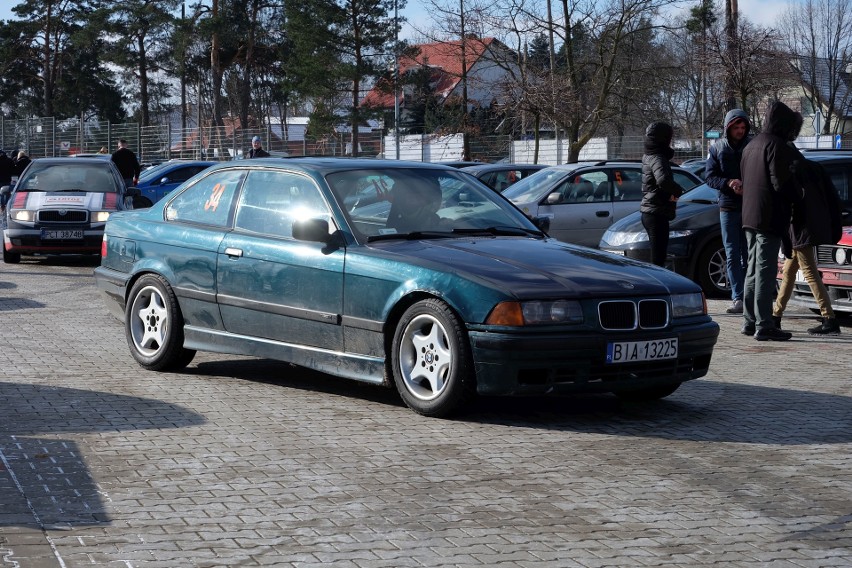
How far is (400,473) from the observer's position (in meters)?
5.69

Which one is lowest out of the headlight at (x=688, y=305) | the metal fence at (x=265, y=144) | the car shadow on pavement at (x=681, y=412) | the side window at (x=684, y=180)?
the car shadow on pavement at (x=681, y=412)

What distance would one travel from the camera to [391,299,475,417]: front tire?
6801mm

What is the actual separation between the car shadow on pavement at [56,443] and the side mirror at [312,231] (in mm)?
1243

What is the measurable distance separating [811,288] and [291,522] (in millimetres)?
7398

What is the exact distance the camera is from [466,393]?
22.4 feet

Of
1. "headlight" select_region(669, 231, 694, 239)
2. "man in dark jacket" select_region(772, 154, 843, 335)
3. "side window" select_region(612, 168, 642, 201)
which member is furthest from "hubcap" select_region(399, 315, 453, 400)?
"side window" select_region(612, 168, 642, 201)

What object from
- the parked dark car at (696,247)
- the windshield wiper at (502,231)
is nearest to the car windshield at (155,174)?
the parked dark car at (696,247)

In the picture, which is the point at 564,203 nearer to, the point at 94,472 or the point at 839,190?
the point at 839,190

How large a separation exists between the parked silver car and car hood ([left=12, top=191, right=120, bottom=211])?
19.0ft

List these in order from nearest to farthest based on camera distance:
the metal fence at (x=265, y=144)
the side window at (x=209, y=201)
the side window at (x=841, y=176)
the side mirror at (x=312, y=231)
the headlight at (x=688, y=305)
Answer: the headlight at (x=688, y=305) → the side mirror at (x=312, y=231) → the side window at (x=209, y=201) → the side window at (x=841, y=176) → the metal fence at (x=265, y=144)

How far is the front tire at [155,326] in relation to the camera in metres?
8.55

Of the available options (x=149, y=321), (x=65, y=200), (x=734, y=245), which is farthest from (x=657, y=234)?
(x=65, y=200)

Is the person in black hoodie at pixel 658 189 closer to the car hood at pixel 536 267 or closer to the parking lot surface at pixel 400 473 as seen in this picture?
the parking lot surface at pixel 400 473

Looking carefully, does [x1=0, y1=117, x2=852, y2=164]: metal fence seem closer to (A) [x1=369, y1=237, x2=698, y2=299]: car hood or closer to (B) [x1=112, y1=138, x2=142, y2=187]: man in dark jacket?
(B) [x1=112, y1=138, x2=142, y2=187]: man in dark jacket
